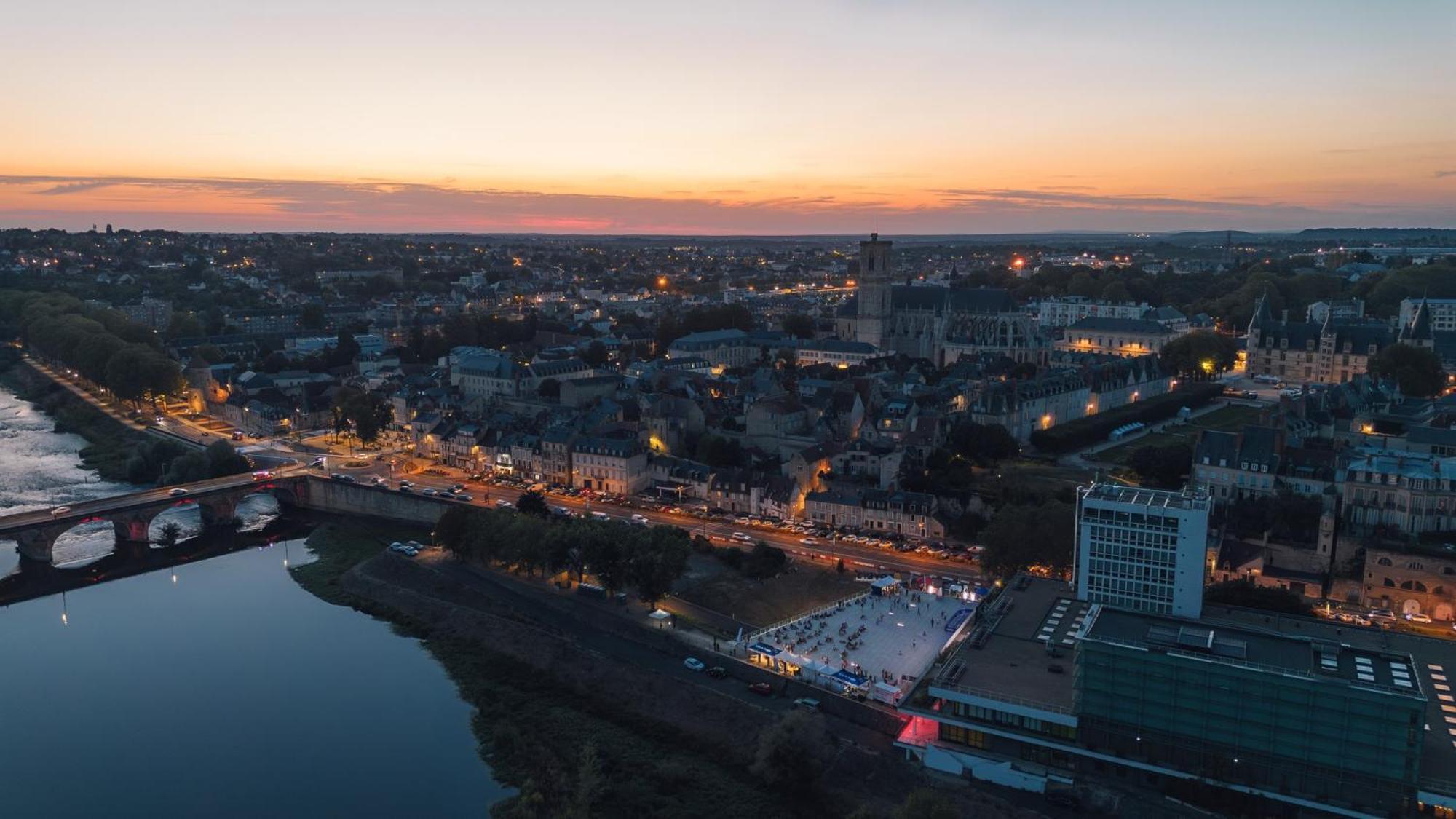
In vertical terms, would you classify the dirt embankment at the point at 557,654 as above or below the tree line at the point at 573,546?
below

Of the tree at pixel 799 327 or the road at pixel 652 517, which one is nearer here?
the road at pixel 652 517

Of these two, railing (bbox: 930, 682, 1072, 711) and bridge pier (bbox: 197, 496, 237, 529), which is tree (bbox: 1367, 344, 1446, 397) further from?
bridge pier (bbox: 197, 496, 237, 529)

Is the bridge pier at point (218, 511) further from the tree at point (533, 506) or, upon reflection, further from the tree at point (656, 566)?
the tree at point (656, 566)

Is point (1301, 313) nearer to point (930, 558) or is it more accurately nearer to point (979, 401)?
point (979, 401)

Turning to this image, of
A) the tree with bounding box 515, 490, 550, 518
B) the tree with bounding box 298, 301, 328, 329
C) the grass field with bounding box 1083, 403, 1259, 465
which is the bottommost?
the tree with bounding box 515, 490, 550, 518

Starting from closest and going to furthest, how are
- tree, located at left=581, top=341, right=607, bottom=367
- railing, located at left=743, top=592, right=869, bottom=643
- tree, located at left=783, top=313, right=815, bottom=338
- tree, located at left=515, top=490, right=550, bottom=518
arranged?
railing, located at left=743, top=592, right=869, bottom=643 → tree, located at left=515, top=490, right=550, bottom=518 → tree, located at left=581, top=341, right=607, bottom=367 → tree, located at left=783, top=313, right=815, bottom=338

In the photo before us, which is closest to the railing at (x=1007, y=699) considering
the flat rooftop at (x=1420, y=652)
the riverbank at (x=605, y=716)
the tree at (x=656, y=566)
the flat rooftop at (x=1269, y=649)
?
the flat rooftop at (x=1269, y=649)

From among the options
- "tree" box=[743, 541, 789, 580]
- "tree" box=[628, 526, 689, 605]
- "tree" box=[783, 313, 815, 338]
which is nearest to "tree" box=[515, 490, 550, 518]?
"tree" box=[628, 526, 689, 605]
